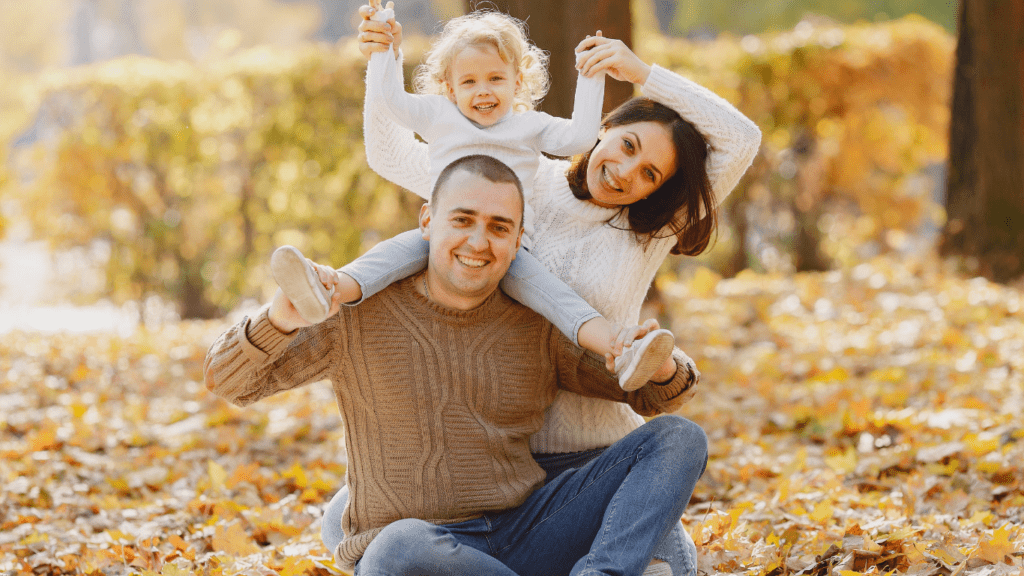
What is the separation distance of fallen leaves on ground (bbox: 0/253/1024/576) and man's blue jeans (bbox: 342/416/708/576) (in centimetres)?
55

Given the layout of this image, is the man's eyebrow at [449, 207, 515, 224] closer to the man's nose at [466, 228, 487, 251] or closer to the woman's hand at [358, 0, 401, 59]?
the man's nose at [466, 228, 487, 251]

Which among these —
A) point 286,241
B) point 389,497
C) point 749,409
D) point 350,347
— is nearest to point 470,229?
point 350,347

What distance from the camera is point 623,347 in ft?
7.29

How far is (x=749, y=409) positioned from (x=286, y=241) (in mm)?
6491

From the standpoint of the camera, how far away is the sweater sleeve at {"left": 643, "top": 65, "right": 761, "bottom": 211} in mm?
2684

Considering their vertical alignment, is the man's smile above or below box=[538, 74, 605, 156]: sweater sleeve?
below

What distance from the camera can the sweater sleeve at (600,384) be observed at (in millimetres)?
2506

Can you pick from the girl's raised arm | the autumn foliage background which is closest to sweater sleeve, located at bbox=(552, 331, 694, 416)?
the autumn foliage background

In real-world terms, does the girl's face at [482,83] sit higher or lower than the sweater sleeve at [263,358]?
higher

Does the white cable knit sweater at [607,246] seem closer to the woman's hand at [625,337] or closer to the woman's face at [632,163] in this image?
the woman's face at [632,163]

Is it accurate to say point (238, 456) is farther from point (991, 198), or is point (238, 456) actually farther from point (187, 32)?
point (187, 32)

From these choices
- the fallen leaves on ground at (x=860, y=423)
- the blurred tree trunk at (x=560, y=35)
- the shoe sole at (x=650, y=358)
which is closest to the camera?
the shoe sole at (x=650, y=358)

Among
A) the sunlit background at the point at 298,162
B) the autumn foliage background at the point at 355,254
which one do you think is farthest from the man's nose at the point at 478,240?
the sunlit background at the point at 298,162

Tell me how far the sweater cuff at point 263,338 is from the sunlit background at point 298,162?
6.69 meters
